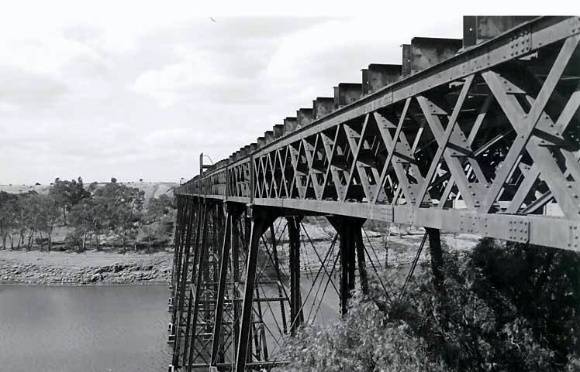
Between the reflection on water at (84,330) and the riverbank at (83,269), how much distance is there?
393 centimetres

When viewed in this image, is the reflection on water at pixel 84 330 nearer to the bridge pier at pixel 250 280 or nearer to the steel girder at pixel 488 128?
the bridge pier at pixel 250 280

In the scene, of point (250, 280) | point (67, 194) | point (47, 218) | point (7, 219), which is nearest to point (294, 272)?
point (250, 280)

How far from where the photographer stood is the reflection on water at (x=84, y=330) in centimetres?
2667

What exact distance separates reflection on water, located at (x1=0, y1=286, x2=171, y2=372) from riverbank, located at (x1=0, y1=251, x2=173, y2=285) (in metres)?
3.93

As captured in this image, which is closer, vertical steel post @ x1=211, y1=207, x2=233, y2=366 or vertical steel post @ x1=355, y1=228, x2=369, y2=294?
vertical steel post @ x1=355, y1=228, x2=369, y2=294

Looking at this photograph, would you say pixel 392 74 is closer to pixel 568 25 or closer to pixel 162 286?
pixel 568 25

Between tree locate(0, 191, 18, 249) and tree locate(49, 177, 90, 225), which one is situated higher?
tree locate(49, 177, 90, 225)

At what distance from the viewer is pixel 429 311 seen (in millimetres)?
8297

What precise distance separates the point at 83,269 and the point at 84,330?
2285cm

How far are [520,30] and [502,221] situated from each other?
1203 millimetres

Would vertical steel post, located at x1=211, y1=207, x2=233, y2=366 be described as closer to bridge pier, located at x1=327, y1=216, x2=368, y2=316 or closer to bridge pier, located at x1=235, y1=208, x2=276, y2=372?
bridge pier, located at x1=235, y1=208, x2=276, y2=372

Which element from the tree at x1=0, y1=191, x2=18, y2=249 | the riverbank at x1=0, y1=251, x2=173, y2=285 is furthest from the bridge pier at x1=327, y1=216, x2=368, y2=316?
the tree at x1=0, y1=191, x2=18, y2=249

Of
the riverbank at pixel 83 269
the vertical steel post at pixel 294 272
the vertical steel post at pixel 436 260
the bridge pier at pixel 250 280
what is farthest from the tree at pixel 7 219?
the vertical steel post at pixel 436 260

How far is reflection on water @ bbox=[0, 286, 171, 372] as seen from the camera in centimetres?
2667
